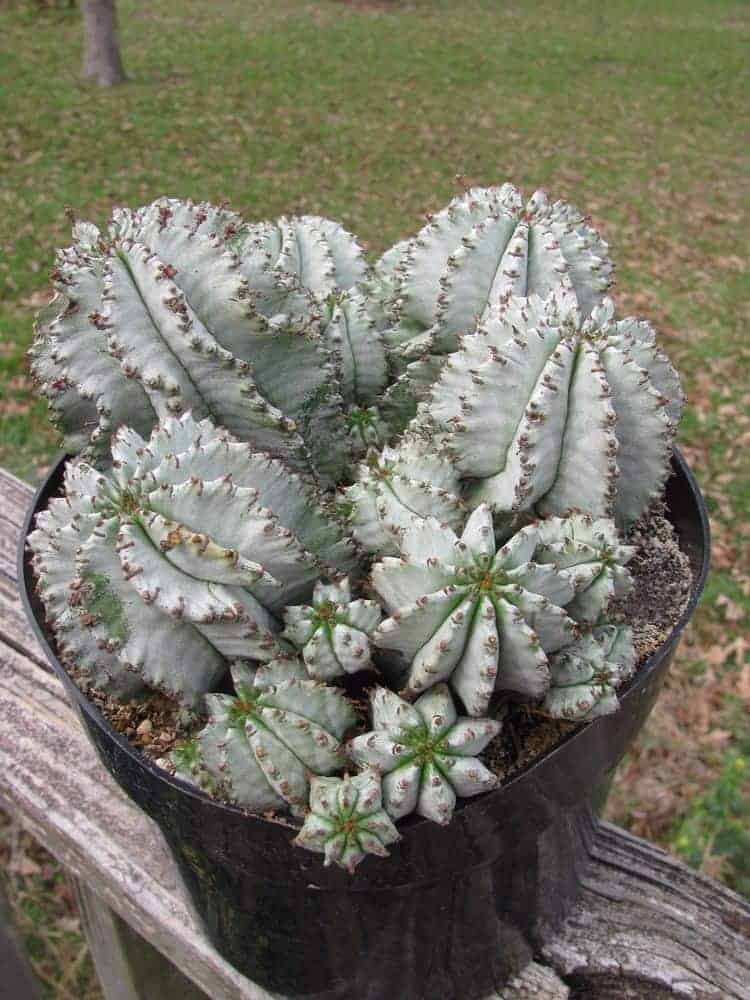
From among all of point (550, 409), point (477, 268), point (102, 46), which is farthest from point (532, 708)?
point (102, 46)

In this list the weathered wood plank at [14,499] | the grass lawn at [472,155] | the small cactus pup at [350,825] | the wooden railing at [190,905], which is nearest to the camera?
the small cactus pup at [350,825]

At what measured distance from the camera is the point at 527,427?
916 millimetres

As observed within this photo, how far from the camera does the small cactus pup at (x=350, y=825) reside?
807 millimetres

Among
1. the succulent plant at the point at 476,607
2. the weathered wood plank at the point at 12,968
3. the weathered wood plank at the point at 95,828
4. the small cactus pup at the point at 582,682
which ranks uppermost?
the succulent plant at the point at 476,607

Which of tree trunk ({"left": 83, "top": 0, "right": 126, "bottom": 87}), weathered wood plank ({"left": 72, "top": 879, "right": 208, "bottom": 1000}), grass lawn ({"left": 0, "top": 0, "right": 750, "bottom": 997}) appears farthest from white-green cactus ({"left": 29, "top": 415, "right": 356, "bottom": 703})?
tree trunk ({"left": 83, "top": 0, "right": 126, "bottom": 87})

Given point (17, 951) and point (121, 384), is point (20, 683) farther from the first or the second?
point (121, 384)

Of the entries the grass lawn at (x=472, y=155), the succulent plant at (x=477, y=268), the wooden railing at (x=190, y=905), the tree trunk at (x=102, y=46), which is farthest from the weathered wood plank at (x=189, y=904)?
the tree trunk at (x=102, y=46)

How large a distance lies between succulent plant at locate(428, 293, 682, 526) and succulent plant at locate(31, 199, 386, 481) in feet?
0.56

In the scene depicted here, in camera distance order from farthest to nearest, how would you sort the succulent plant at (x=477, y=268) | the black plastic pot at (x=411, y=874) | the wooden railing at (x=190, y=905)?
the wooden railing at (x=190, y=905), the succulent plant at (x=477, y=268), the black plastic pot at (x=411, y=874)

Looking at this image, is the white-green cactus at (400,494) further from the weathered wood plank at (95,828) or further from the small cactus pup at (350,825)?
the weathered wood plank at (95,828)

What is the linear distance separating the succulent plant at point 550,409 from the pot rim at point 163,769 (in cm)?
17

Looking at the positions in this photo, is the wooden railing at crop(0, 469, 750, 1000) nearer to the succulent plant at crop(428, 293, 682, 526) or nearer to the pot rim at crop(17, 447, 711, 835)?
the pot rim at crop(17, 447, 711, 835)

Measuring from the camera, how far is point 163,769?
95cm

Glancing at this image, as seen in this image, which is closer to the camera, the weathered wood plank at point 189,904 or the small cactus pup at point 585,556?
the small cactus pup at point 585,556
